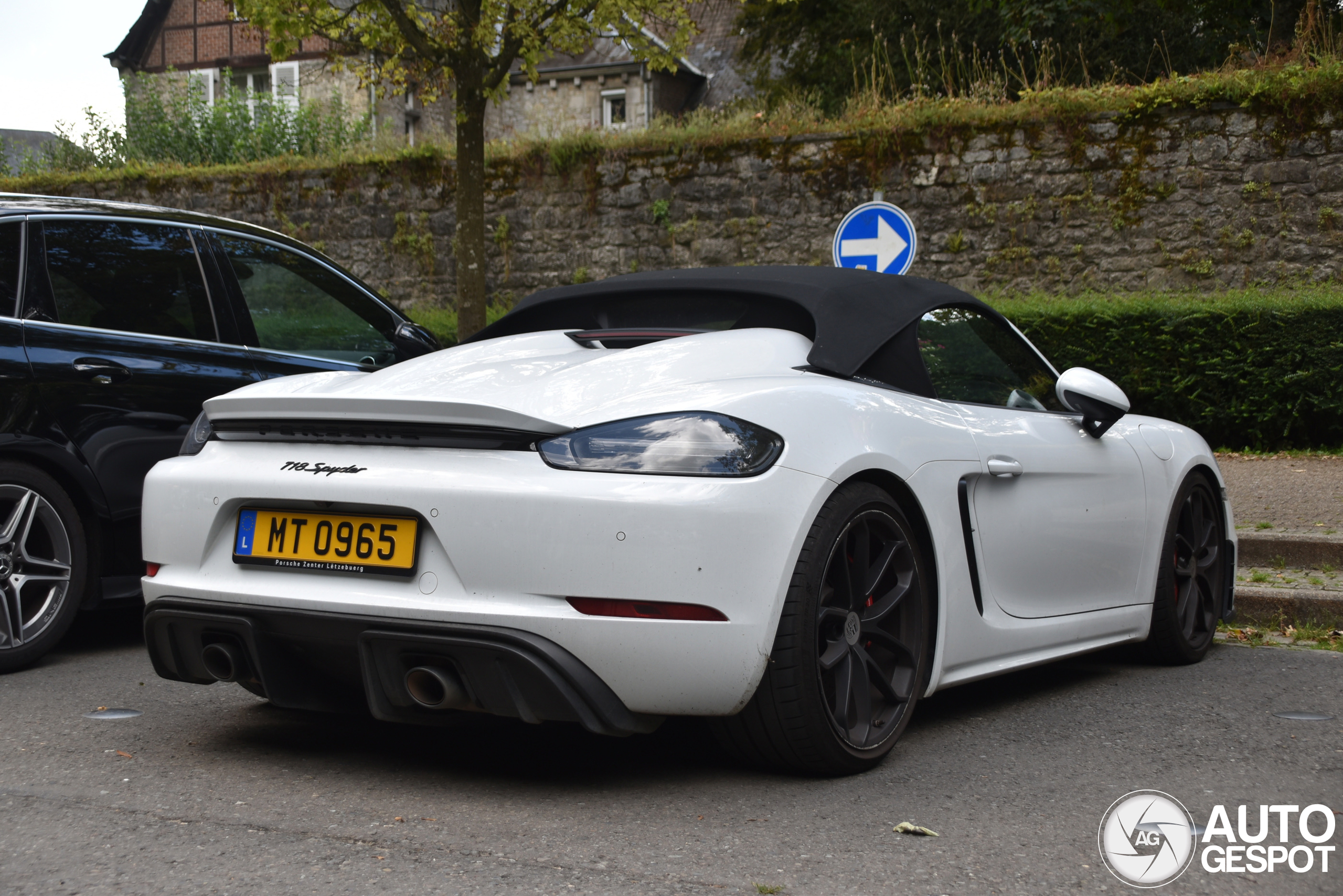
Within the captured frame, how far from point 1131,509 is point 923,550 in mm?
1357

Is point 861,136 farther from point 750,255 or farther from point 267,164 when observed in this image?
point 267,164

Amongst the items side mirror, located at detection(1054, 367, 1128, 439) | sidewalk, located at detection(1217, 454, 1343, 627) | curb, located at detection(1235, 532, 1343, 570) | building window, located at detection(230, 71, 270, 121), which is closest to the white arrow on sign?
sidewalk, located at detection(1217, 454, 1343, 627)

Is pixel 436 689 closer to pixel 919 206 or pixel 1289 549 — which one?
pixel 1289 549

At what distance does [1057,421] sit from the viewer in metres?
4.16

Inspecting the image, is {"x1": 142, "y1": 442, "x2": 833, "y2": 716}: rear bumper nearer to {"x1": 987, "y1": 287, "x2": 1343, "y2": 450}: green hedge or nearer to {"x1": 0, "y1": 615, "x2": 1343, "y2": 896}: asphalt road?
{"x1": 0, "y1": 615, "x2": 1343, "y2": 896}: asphalt road

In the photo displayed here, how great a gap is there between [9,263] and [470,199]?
7.78 m

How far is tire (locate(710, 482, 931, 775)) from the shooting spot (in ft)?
9.46

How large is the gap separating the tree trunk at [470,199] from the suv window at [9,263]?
7029 mm

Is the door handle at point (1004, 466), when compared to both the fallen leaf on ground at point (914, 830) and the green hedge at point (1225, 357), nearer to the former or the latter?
the fallen leaf on ground at point (914, 830)

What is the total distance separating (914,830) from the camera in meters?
2.70

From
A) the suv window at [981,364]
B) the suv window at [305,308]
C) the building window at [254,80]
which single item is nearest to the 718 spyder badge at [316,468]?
the suv window at [981,364]

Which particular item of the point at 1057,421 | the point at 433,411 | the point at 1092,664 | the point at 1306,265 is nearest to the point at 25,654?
the point at 433,411

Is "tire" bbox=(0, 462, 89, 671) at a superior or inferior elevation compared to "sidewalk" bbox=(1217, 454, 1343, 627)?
superior

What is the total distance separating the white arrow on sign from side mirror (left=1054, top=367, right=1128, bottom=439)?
164 inches
